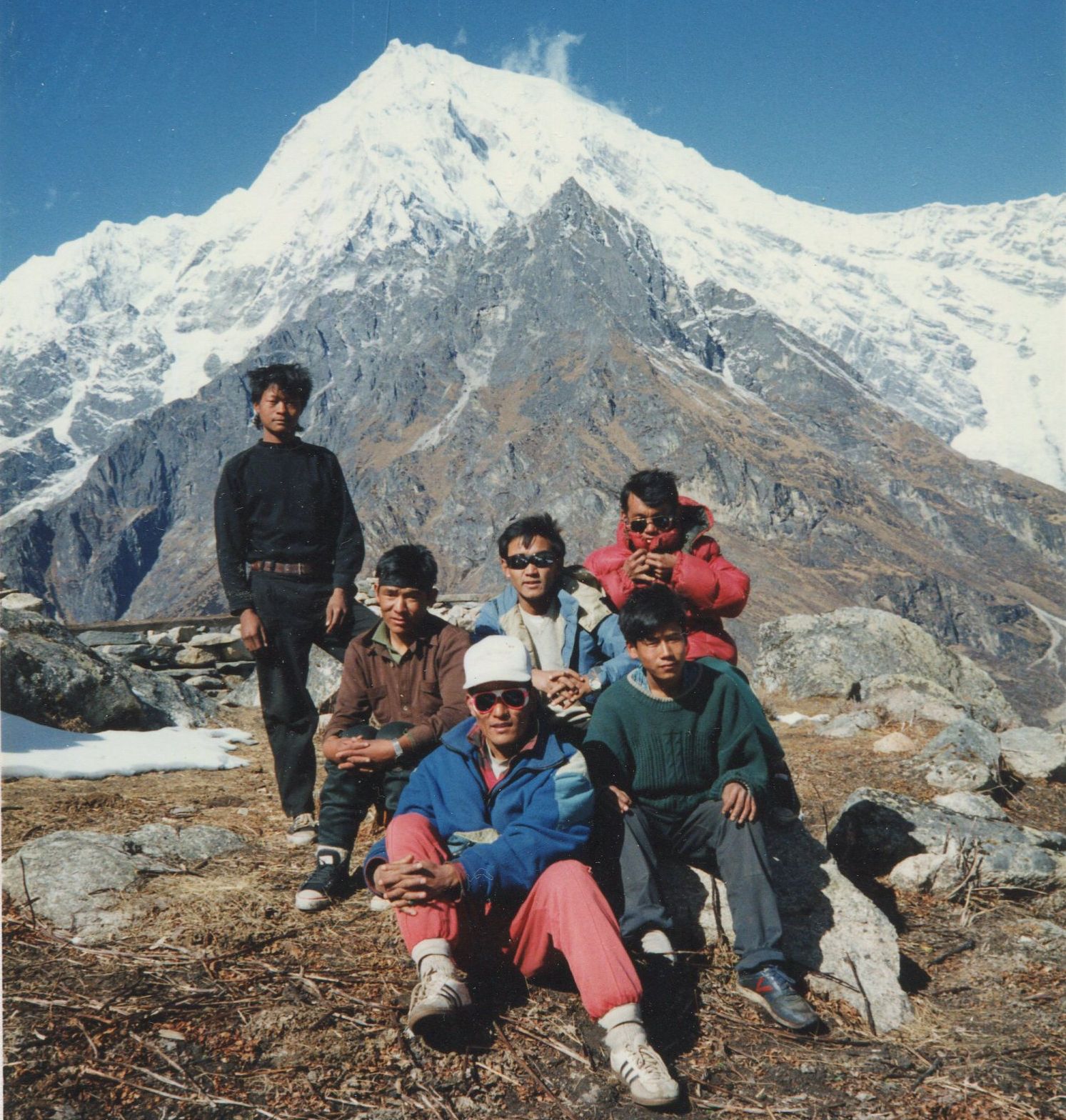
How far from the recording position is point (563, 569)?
5410mm

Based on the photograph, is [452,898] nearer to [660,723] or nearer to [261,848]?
[660,723]

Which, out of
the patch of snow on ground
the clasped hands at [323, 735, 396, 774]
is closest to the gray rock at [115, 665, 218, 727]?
the patch of snow on ground

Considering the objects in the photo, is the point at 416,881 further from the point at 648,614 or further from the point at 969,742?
the point at 969,742

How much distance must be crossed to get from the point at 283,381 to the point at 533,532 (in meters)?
2.11

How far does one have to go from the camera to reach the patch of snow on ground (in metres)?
7.08

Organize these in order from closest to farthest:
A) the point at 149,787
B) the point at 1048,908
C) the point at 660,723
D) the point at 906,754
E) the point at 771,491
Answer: the point at 660,723 < the point at 1048,908 < the point at 149,787 < the point at 906,754 < the point at 771,491

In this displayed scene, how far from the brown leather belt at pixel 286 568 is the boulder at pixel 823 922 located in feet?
10.3

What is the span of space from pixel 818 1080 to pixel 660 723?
1.67 m

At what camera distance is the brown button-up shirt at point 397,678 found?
502cm

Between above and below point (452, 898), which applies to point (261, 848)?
below

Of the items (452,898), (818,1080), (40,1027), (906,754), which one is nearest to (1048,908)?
(818,1080)

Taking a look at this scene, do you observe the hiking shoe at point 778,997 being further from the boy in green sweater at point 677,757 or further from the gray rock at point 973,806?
the gray rock at point 973,806

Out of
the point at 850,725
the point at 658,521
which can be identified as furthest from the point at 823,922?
the point at 850,725

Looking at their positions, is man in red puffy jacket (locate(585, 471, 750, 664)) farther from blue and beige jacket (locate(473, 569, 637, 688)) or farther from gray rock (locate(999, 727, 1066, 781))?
gray rock (locate(999, 727, 1066, 781))
